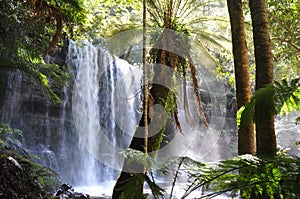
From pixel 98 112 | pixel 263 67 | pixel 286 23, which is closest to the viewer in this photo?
pixel 263 67

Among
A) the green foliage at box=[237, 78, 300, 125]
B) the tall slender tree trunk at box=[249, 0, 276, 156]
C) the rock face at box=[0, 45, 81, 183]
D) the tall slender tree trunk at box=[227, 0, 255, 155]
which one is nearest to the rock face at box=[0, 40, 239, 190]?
the rock face at box=[0, 45, 81, 183]

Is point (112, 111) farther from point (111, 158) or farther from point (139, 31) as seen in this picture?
point (139, 31)

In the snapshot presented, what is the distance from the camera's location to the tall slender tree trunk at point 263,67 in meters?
2.37

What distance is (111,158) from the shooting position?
44.2ft

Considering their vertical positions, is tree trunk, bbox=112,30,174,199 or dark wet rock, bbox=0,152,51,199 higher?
tree trunk, bbox=112,30,174,199

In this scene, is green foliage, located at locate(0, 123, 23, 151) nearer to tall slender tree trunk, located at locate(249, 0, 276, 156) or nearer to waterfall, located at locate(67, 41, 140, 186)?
tall slender tree trunk, located at locate(249, 0, 276, 156)

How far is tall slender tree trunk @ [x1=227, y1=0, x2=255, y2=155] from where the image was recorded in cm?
310

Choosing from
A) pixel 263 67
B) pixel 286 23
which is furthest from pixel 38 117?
pixel 263 67

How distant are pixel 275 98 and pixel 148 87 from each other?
10.1ft

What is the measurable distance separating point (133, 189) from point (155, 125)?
2.78m

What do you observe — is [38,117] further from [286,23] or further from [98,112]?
[286,23]

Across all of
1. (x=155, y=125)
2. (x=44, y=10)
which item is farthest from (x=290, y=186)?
(x=44, y=10)

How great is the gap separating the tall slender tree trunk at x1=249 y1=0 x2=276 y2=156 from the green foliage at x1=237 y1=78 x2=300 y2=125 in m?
0.11

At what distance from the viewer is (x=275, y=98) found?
1958mm
